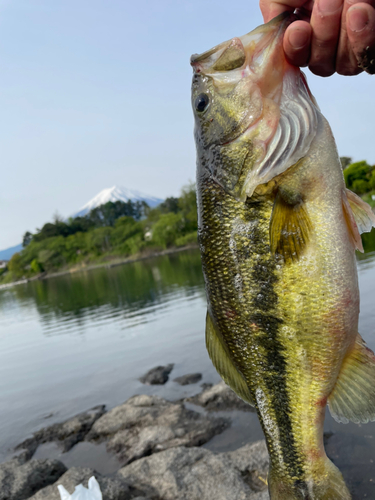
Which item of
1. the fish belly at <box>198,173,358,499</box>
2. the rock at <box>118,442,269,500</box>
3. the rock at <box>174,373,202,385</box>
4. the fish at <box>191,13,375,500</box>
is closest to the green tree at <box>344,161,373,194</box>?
Answer: the rock at <box>174,373,202,385</box>

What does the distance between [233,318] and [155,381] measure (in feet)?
23.1

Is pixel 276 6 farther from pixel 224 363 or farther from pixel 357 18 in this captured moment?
pixel 224 363

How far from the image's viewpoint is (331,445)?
4.73 metres

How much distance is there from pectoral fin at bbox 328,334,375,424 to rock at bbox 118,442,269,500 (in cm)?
219

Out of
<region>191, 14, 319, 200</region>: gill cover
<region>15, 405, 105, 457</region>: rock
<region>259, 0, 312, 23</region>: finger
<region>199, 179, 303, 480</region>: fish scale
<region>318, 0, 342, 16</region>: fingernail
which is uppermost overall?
<region>259, 0, 312, 23</region>: finger

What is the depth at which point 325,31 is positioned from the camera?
1789 millimetres

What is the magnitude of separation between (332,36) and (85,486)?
4575 millimetres

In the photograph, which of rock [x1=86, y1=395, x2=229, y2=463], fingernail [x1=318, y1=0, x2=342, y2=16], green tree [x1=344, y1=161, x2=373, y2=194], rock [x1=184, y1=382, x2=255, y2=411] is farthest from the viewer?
green tree [x1=344, y1=161, x2=373, y2=194]

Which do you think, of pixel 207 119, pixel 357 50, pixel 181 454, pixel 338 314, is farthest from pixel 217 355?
pixel 181 454

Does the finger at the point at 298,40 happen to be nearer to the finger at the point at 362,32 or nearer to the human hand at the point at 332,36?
the human hand at the point at 332,36

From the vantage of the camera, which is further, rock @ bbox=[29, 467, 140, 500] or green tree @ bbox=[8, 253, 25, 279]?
green tree @ bbox=[8, 253, 25, 279]

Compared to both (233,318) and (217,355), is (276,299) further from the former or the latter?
(217,355)

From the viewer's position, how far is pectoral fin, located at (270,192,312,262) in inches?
72.9

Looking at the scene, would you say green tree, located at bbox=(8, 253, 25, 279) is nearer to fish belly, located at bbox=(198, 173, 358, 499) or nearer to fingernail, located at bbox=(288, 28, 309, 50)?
fish belly, located at bbox=(198, 173, 358, 499)
